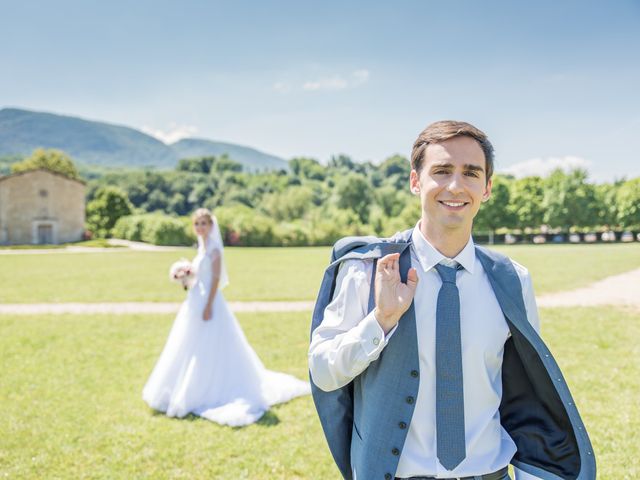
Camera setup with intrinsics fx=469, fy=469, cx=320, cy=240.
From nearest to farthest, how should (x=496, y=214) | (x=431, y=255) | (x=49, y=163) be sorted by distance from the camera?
1. (x=431, y=255)
2. (x=496, y=214)
3. (x=49, y=163)

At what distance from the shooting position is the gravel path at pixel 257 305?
45.7ft

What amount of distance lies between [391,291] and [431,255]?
32 cm

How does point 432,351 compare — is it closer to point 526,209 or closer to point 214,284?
point 214,284

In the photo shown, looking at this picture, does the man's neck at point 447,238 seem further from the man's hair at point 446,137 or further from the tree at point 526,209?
the tree at point 526,209

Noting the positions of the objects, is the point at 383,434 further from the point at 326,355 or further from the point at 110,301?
the point at 110,301

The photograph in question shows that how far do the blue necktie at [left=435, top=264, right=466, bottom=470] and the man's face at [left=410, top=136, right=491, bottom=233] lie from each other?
1.41 ft

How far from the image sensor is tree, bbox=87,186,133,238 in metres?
66.0

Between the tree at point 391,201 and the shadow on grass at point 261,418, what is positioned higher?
the tree at point 391,201

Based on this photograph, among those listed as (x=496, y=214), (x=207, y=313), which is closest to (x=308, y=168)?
(x=496, y=214)

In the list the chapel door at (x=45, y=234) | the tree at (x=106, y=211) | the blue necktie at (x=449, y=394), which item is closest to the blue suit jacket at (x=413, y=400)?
the blue necktie at (x=449, y=394)

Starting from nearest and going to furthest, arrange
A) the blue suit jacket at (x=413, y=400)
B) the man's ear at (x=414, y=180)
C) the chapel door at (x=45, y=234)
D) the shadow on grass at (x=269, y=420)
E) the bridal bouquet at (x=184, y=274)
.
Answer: the blue suit jacket at (x=413, y=400)
the man's ear at (x=414, y=180)
the shadow on grass at (x=269, y=420)
the bridal bouquet at (x=184, y=274)
the chapel door at (x=45, y=234)

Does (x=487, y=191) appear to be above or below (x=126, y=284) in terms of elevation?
above

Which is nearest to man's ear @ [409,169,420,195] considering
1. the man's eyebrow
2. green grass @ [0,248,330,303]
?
the man's eyebrow

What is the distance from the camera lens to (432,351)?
1.96m
